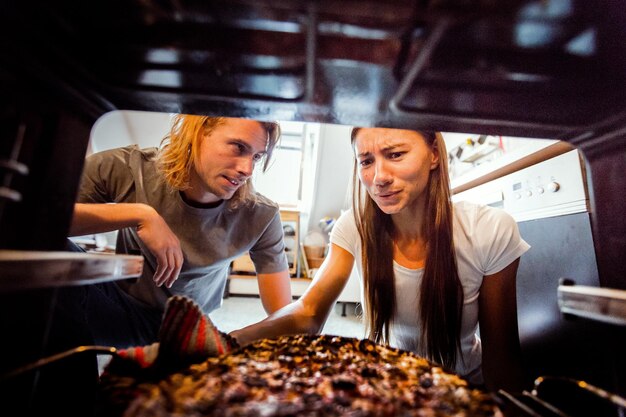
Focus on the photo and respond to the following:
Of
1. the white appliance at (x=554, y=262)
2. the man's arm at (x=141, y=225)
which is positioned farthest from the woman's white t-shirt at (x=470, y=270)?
the man's arm at (x=141, y=225)

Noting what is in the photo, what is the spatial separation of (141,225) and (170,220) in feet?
0.89

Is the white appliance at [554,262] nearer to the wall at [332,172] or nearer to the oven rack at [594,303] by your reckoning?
the oven rack at [594,303]

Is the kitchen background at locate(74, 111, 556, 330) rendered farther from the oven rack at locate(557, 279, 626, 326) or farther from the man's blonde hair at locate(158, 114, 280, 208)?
the oven rack at locate(557, 279, 626, 326)

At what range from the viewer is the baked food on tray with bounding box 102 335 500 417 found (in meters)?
0.38

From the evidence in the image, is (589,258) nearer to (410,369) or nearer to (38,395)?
(410,369)

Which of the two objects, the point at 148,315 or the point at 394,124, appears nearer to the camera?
the point at 394,124

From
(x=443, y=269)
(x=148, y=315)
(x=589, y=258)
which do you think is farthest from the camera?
(x=148, y=315)

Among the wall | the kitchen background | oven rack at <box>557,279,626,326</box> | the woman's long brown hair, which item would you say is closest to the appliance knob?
the woman's long brown hair

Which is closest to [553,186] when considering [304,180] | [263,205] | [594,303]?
[594,303]

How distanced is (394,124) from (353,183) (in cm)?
67

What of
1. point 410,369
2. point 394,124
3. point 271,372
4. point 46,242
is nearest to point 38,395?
point 46,242

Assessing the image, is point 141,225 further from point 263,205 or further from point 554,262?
point 554,262

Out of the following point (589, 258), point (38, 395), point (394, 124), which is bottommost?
point (38, 395)

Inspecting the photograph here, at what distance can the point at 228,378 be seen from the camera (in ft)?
1.47
